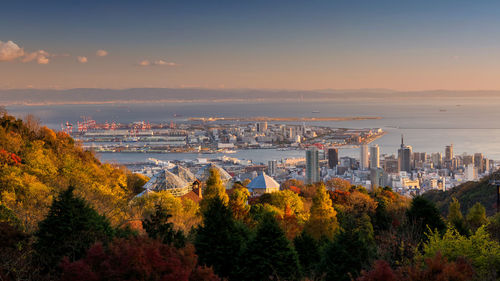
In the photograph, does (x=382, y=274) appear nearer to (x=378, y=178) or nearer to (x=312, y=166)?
(x=312, y=166)

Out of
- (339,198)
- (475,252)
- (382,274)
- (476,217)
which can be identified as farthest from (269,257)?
(339,198)

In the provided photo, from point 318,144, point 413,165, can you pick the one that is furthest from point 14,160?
point 318,144

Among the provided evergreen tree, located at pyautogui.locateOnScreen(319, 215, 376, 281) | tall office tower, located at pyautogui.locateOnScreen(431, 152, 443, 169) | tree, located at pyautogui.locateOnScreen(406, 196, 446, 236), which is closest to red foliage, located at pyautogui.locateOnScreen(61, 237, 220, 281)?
evergreen tree, located at pyautogui.locateOnScreen(319, 215, 376, 281)

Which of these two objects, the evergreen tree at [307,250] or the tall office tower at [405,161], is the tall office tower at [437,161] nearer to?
the tall office tower at [405,161]

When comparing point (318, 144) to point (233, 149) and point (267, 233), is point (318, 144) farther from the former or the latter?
point (267, 233)

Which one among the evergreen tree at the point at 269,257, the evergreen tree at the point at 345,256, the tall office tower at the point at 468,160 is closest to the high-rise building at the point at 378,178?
the tall office tower at the point at 468,160

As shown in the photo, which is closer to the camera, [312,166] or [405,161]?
[312,166]

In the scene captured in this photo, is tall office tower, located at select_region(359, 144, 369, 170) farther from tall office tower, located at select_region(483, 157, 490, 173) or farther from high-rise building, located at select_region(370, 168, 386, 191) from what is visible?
tall office tower, located at select_region(483, 157, 490, 173)
